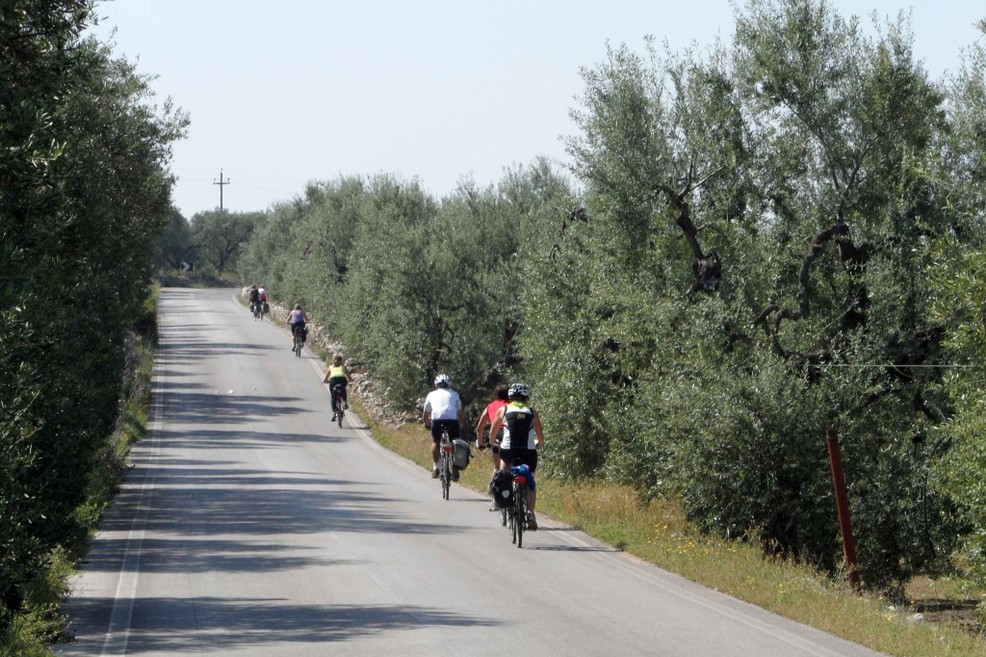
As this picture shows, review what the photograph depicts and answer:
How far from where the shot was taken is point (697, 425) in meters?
18.8

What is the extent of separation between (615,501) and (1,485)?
41.6 ft

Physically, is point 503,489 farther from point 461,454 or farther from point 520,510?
point 461,454

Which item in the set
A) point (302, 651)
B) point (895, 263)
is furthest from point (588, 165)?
point (302, 651)

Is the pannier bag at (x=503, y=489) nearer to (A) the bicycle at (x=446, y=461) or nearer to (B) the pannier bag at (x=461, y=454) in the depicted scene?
(B) the pannier bag at (x=461, y=454)

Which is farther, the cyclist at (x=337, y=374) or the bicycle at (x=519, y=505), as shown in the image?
the cyclist at (x=337, y=374)

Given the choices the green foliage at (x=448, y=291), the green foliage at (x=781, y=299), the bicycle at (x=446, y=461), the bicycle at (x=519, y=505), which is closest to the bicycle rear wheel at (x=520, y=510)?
the bicycle at (x=519, y=505)

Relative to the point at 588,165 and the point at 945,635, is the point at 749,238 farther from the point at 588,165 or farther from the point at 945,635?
the point at 945,635

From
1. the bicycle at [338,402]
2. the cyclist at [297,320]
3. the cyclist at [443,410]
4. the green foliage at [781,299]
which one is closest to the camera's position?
the green foliage at [781,299]

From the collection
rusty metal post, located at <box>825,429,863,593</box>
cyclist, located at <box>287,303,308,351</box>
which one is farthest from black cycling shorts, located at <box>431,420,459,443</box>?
cyclist, located at <box>287,303,308,351</box>

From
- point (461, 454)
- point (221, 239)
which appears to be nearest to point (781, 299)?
point (461, 454)

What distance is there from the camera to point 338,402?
1607 inches

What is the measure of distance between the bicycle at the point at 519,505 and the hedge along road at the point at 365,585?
0.19 metres

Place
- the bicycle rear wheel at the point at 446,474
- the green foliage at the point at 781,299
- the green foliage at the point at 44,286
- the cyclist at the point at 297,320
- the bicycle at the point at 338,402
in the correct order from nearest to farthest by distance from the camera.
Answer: the green foliage at the point at 44,286 → the green foliage at the point at 781,299 → the bicycle rear wheel at the point at 446,474 → the bicycle at the point at 338,402 → the cyclist at the point at 297,320

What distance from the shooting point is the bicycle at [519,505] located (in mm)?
16109
